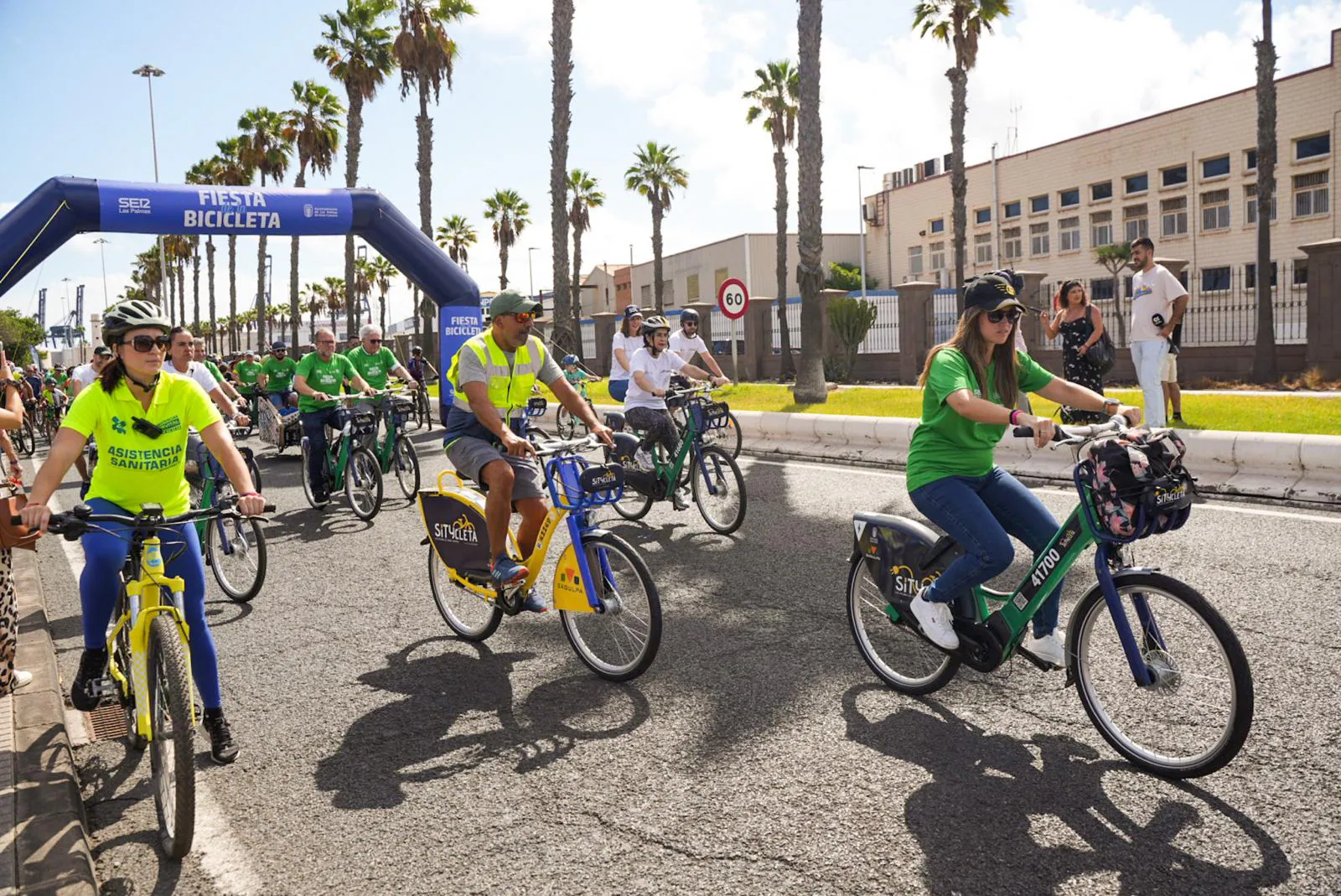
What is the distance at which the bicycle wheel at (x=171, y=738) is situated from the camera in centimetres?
346

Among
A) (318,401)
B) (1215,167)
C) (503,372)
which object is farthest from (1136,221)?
(503,372)

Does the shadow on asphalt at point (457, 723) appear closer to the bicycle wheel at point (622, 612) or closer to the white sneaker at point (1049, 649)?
the bicycle wheel at point (622, 612)

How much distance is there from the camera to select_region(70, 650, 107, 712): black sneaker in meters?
4.27

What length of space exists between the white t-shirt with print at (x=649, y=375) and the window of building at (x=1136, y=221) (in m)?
38.6

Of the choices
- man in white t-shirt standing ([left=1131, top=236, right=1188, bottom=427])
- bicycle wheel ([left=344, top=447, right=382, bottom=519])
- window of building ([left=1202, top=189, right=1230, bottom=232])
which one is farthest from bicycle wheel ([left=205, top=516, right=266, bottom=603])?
window of building ([left=1202, top=189, right=1230, bottom=232])

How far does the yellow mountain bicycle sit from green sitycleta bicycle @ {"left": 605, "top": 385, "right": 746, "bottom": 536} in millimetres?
2889

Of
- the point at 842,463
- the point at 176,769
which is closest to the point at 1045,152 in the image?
the point at 842,463

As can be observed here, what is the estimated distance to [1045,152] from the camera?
Result: 155ft

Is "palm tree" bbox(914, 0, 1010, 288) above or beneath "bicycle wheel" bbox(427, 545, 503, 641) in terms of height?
above

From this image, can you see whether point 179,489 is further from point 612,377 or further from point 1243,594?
point 612,377

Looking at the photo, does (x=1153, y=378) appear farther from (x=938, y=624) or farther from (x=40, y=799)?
(x=40, y=799)

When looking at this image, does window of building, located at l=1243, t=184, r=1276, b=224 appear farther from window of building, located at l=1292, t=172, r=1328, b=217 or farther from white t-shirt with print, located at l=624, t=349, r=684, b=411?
white t-shirt with print, located at l=624, t=349, r=684, b=411

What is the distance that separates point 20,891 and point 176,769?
1.73ft

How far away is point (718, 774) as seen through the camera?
3.99m
